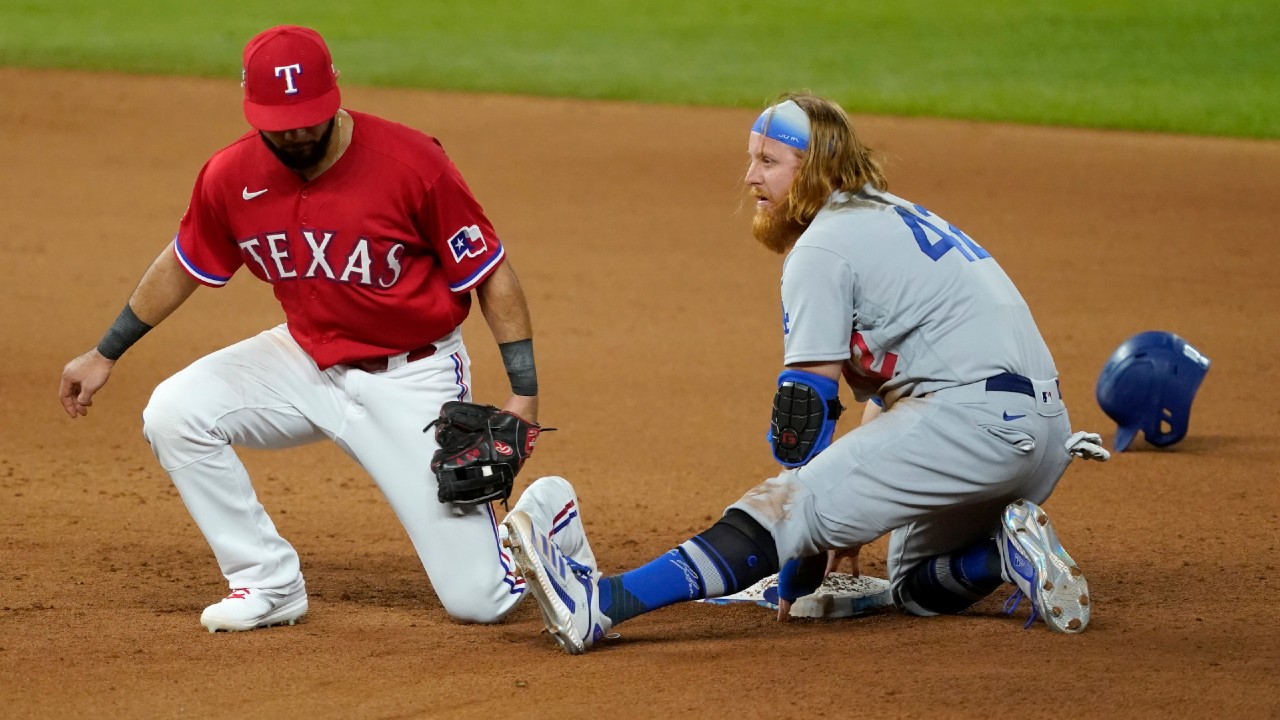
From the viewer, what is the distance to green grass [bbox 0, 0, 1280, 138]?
15.4 metres

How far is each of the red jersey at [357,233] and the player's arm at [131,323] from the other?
0.07 meters

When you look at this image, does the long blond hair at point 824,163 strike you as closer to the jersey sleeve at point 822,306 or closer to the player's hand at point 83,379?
the jersey sleeve at point 822,306

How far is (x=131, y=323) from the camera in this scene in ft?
14.7

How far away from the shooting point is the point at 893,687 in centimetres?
358

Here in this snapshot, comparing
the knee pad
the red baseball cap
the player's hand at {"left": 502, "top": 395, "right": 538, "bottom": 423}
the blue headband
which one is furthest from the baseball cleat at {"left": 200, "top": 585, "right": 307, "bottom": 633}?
the blue headband

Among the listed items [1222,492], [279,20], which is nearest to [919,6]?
[279,20]

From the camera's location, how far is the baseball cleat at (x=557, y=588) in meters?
3.82

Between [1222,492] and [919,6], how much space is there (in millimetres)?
17047

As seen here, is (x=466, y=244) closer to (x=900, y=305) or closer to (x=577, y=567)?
(x=577, y=567)

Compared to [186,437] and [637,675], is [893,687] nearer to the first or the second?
[637,675]

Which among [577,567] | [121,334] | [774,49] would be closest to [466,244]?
[577,567]

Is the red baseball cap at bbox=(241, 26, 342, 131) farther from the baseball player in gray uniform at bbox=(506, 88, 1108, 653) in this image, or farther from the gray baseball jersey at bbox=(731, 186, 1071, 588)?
the gray baseball jersey at bbox=(731, 186, 1071, 588)

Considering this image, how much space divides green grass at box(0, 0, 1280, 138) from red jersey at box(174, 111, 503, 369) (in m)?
10.9

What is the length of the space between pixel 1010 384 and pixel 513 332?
1.36 meters
